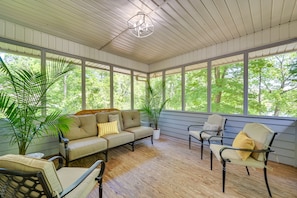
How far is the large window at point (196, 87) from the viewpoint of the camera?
375cm

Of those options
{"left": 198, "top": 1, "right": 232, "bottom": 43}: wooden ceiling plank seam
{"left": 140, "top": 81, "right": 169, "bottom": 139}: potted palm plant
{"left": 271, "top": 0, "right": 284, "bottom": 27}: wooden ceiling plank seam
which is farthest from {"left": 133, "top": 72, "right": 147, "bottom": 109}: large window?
{"left": 271, "top": 0, "right": 284, "bottom": 27}: wooden ceiling plank seam

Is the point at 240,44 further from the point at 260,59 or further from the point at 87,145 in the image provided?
the point at 87,145

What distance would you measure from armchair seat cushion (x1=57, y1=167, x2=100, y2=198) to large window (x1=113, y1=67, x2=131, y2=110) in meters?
2.71

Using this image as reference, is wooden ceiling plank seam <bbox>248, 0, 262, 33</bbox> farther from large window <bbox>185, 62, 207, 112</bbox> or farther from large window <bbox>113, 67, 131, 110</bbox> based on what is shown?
large window <bbox>113, 67, 131, 110</bbox>

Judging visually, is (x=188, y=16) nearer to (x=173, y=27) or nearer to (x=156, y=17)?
(x=173, y=27)

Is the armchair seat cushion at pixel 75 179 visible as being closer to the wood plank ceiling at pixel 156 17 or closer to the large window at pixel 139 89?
the wood plank ceiling at pixel 156 17

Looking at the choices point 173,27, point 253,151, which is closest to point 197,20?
point 173,27

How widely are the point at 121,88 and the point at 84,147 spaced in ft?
7.95

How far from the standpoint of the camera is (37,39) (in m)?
2.68

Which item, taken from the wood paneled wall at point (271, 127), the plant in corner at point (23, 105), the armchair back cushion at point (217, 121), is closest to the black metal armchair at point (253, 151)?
the armchair back cushion at point (217, 121)

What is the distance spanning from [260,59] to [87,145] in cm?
411

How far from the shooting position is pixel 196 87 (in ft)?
13.0

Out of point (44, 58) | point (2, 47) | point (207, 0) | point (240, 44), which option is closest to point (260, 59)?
point (240, 44)

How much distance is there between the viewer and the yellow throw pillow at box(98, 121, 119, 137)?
291 centimetres
